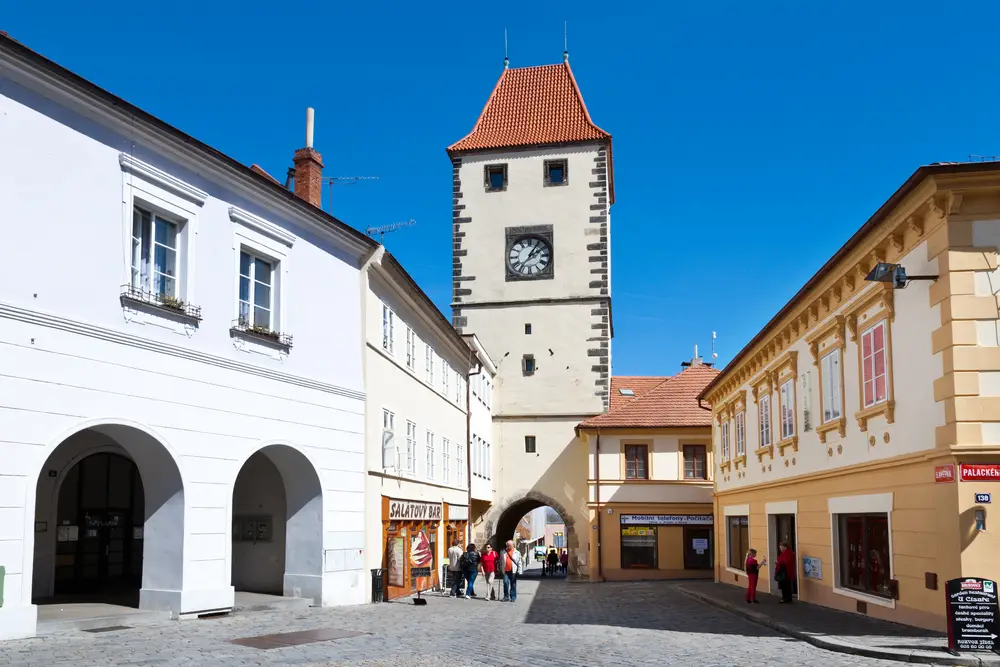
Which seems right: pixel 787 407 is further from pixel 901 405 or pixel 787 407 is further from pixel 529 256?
pixel 529 256

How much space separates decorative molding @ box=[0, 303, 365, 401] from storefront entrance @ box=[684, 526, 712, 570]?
2599 cm

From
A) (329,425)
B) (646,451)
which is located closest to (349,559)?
(329,425)

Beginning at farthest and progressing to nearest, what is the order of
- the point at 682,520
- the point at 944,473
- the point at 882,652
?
the point at 682,520, the point at 944,473, the point at 882,652

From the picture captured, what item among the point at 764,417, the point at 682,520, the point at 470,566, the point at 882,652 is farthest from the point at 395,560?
the point at 682,520

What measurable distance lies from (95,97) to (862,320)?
13444mm

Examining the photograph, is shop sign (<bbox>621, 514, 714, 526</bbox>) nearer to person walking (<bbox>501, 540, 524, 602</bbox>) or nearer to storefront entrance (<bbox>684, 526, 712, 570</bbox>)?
storefront entrance (<bbox>684, 526, 712, 570</bbox>)

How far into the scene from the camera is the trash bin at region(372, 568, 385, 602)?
23.5 meters

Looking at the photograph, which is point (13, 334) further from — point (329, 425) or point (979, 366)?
point (979, 366)

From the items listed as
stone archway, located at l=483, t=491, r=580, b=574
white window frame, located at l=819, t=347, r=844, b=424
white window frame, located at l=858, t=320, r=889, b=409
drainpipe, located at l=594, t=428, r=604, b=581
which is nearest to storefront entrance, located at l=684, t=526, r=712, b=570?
drainpipe, located at l=594, t=428, r=604, b=581

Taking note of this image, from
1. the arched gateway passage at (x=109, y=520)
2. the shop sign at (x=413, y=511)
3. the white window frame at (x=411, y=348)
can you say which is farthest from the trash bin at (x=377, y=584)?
the white window frame at (x=411, y=348)

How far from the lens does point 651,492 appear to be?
4503cm

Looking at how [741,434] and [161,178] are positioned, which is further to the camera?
[741,434]

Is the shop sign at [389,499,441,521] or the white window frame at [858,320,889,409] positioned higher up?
the white window frame at [858,320,889,409]

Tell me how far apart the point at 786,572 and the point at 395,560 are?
9.06 metres
